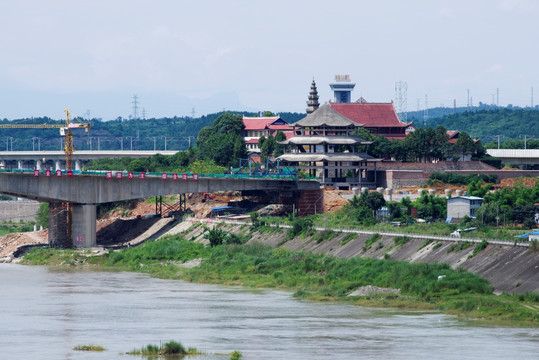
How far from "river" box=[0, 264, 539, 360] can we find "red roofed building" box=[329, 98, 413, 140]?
8297cm

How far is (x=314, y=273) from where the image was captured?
296ft

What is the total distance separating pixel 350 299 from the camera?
79250 millimetres

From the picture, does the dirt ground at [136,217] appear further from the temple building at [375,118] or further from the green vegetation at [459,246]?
the green vegetation at [459,246]

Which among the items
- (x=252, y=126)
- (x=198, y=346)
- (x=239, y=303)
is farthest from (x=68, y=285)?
(x=252, y=126)

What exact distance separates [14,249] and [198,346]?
232 ft

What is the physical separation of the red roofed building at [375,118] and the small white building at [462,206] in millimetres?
56490

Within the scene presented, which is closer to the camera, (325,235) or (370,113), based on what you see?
(325,235)

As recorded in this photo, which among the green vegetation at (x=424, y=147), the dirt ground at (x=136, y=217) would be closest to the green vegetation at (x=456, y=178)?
the dirt ground at (x=136, y=217)

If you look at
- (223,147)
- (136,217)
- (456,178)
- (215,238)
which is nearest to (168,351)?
(215,238)

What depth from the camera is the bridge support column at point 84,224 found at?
122 m

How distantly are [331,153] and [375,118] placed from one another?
95.7ft

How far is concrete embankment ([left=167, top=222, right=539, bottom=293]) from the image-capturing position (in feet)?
245

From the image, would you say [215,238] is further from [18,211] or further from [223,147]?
[18,211]

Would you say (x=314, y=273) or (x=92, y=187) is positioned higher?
(x=92, y=187)
